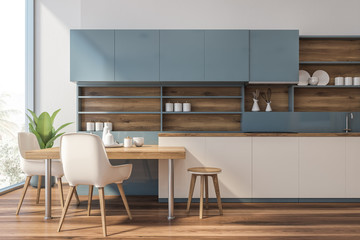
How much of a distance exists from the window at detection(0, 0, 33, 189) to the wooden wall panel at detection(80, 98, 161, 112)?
96 centimetres

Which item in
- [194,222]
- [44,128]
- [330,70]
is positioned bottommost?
[194,222]

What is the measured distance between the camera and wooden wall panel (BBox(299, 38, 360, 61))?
5.19 metres

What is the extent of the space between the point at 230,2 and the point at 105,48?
6.46 feet

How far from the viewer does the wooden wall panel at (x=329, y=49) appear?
204 inches

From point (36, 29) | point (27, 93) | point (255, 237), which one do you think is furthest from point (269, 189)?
point (36, 29)

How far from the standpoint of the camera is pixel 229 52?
186 inches

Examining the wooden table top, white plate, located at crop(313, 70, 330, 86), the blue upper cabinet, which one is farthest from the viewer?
white plate, located at crop(313, 70, 330, 86)

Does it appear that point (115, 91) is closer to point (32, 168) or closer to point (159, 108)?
point (159, 108)

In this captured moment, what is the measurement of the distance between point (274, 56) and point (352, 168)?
1.71m

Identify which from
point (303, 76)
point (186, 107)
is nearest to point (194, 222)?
point (186, 107)

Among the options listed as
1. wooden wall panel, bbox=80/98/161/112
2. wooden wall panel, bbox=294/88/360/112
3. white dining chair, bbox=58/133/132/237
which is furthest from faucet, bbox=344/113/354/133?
white dining chair, bbox=58/133/132/237

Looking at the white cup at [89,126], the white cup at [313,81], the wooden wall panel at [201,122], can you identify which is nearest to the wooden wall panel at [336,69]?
the white cup at [313,81]

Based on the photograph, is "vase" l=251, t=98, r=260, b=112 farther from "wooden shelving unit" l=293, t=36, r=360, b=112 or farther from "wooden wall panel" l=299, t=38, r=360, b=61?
"wooden wall panel" l=299, t=38, r=360, b=61

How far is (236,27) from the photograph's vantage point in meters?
5.18
